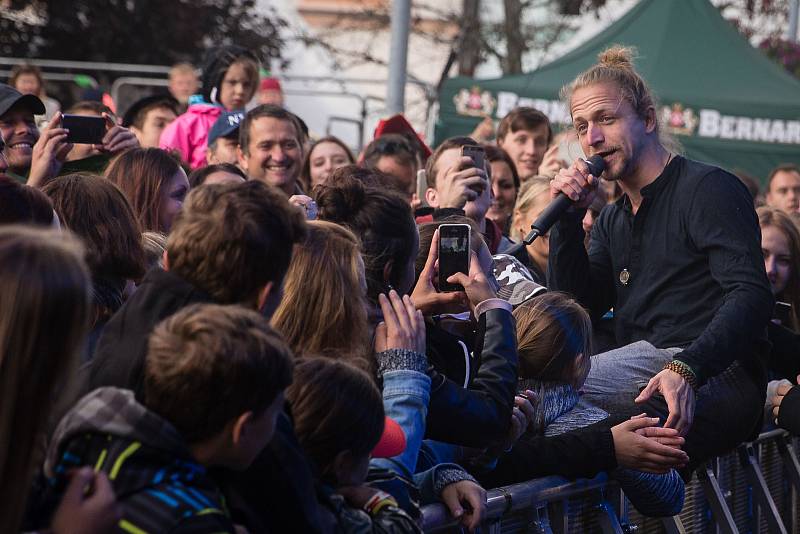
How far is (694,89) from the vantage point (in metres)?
13.3

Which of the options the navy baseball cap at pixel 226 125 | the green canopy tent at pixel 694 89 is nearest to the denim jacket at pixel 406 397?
the navy baseball cap at pixel 226 125

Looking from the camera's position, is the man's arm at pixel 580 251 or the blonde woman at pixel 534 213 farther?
the blonde woman at pixel 534 213

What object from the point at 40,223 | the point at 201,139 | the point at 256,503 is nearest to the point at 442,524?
the point at 256,503

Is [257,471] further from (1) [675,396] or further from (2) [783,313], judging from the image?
(2) [783,313]

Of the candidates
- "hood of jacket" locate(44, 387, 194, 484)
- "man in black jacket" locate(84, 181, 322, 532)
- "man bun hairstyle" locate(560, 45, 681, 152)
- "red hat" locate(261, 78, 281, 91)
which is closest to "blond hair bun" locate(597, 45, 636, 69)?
"man bun hairstyle" locate(560, 45, 681, 152)

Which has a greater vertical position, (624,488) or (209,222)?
(209,222)

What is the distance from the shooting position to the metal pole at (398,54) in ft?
34.2

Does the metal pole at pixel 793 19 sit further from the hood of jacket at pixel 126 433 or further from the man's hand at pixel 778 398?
the hood of jacket at pixel 126 433

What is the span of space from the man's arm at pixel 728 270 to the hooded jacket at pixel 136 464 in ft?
8.37

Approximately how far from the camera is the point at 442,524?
349cm

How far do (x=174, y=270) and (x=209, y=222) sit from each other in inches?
5.2

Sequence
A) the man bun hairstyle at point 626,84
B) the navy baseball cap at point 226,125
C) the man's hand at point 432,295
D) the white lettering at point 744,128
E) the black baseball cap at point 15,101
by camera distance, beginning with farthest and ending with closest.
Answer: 1. the white lettering at point 744,128
2. the navy baseball cap at point 226,125
3. the black baseball cap at point 15,101
4. the man bun hairstyle at point 626,84
5. the man's hand at point 432,295

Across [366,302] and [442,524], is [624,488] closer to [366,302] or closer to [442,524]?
[442,524]

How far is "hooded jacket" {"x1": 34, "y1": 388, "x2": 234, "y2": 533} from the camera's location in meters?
2.29
